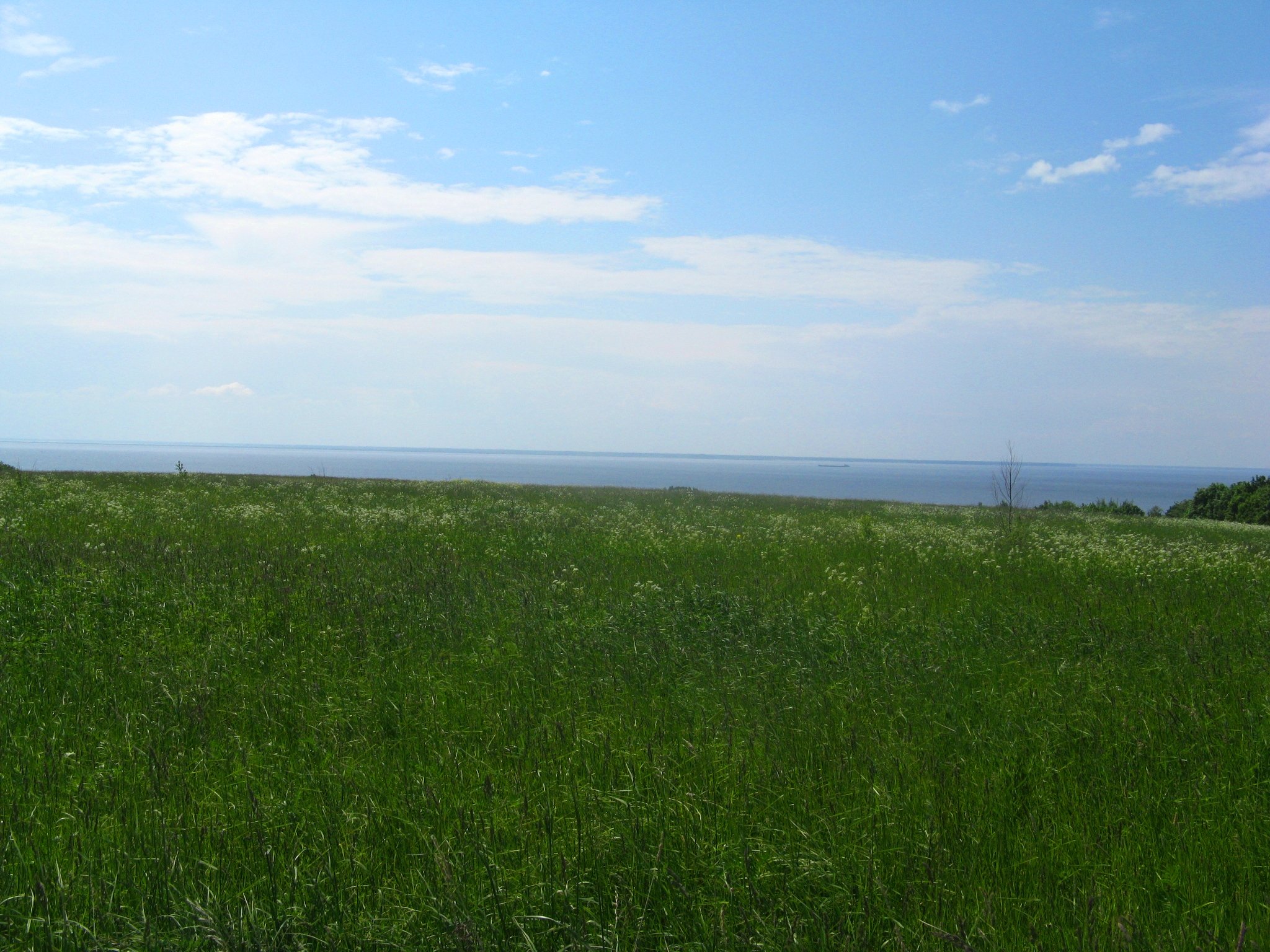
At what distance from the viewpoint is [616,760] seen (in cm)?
497

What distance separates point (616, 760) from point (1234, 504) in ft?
200

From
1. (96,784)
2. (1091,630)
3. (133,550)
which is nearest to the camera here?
(96,784)

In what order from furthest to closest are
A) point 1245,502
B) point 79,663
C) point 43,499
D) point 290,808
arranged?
1. point 1245,502
2. point 43,499
3. point 79,663
4. point 290,808

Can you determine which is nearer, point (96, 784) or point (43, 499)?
point (96, 784)

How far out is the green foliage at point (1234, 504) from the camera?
46.8m

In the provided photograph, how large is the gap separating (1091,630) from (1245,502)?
175 feet

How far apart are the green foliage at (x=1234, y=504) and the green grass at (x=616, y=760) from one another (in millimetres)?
46788

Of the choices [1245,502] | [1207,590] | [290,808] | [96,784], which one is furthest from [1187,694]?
[1245,502]

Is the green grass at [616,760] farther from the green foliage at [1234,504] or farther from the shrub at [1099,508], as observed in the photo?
the green foliage at [1234,504]

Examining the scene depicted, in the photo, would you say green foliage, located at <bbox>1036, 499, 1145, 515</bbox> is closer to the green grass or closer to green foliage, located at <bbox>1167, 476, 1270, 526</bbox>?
green foliage, located at <bbox>1167, 476, 1270, 526</bbox>

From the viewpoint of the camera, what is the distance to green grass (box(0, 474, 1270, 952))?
3.33 metres

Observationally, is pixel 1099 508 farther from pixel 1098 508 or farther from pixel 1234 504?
pixel 1234 504

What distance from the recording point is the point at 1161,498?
18225 cm

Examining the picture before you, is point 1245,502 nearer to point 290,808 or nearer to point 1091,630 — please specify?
point 1091,630
